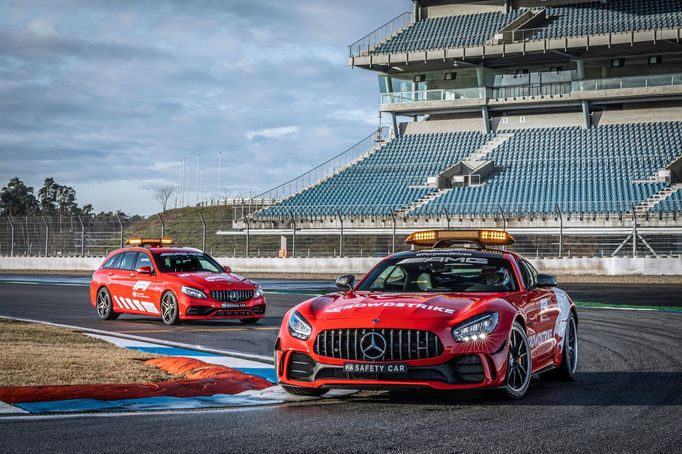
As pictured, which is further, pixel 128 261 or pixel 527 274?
pixel 128 261

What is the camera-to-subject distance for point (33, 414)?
23.8 feet

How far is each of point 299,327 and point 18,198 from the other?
3751 inches

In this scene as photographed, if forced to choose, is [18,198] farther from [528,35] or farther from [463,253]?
[463,253]

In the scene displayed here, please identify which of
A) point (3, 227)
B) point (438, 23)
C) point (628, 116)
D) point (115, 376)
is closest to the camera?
point (115, 376)

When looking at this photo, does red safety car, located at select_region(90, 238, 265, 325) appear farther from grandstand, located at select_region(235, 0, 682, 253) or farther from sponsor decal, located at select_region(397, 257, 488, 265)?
grandstand, located at select_region(235, 0, 682, 253)

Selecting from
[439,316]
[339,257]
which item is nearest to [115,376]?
[439,316]

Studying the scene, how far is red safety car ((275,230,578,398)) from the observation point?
7738mm

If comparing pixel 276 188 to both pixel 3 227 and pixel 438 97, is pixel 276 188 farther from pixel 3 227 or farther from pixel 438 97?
pixel 3 227

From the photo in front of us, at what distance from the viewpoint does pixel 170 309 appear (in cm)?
1622

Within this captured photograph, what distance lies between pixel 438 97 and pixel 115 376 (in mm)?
43520

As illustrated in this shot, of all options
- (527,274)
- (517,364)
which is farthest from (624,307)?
(517,364)

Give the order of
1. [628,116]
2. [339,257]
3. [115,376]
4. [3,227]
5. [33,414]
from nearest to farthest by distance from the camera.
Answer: [33,414] → [115,376] → [339,257] → [3,227] → [628,116]

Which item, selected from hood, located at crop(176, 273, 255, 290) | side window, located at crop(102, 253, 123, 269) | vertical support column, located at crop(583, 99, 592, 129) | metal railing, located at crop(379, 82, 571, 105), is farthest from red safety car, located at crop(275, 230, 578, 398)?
metal railing, located at crop(379, 82, 571, 105)

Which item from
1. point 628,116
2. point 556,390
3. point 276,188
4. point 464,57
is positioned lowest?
point 556,390
